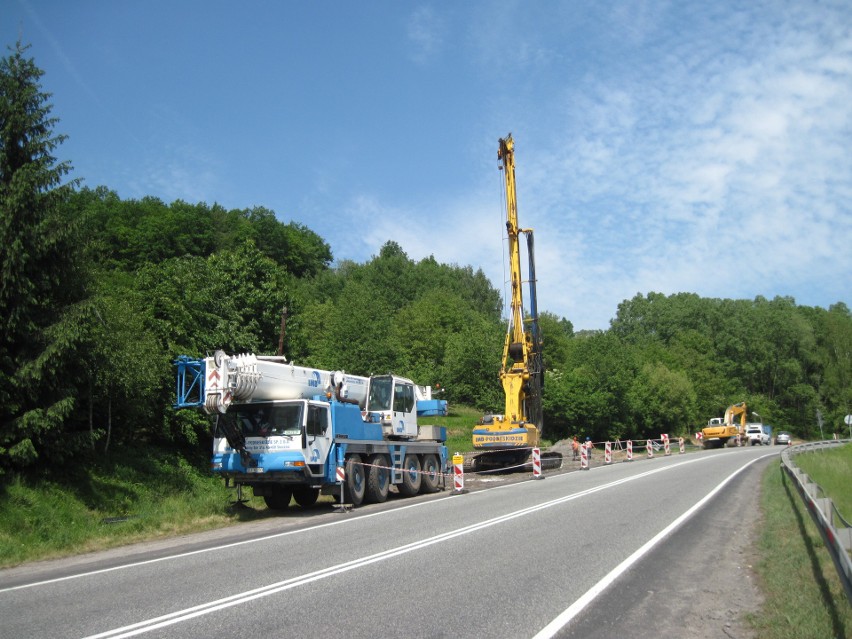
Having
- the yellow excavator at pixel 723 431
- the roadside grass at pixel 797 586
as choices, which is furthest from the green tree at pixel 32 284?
the yellow excavator at pixel 723 431

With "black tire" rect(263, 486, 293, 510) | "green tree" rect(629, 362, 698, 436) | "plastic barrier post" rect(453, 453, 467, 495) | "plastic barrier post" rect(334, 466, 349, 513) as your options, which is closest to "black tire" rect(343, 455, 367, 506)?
"plastic barrier post" rect(334, 466, 349, 513)

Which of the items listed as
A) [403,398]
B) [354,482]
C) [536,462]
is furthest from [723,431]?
[354,482]

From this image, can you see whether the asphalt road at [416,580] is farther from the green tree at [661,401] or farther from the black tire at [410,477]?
the green tree at [661,401]

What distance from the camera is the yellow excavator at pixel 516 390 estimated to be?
26578mm

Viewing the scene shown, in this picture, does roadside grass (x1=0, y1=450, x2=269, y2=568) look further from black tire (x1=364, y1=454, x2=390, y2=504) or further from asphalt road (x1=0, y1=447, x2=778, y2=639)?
black tire (x1=364, y1=454, x2=390, y2=504)

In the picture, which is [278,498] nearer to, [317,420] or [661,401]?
[317,420]

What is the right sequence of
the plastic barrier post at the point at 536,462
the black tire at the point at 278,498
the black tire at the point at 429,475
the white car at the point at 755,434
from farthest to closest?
the white car at the point at 755,434
the plastic barrier post at the point at 536,462
the black tire at the point at 429,475
the black tire at the point at 278,498

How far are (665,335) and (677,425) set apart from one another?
42591 millimetres

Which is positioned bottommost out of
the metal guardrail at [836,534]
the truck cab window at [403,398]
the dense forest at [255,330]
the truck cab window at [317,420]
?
the metal guardrail at [836,534]

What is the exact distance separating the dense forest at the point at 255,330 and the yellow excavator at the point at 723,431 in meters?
4.44

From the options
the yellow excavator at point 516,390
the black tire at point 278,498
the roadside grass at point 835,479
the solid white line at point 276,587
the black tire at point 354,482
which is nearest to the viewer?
the solid white line at point 276,587

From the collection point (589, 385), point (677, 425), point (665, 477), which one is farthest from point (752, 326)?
point (665, 477)

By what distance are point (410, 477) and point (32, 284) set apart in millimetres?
11047

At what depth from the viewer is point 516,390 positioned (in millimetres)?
27406
